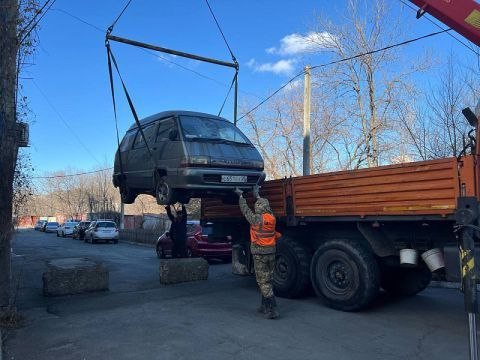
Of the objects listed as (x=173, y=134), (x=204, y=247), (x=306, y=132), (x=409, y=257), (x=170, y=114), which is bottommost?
(x=204, y=247)

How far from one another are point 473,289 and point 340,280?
3.52 meters

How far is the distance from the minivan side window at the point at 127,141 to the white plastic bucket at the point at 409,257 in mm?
6045

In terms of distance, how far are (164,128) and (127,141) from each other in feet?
6.23

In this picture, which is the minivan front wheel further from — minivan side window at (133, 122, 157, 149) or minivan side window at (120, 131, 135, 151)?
minivan side window at (120, 131, 135, 151)

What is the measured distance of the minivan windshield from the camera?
802 centimetres

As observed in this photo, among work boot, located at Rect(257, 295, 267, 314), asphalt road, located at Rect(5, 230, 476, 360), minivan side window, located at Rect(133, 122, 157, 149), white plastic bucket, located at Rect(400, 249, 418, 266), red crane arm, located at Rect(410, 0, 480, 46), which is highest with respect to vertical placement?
red crane arm, located at Rect(410, 0, 480, 46)

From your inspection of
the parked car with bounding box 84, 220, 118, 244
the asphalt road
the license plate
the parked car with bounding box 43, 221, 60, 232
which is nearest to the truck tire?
the asphalt road

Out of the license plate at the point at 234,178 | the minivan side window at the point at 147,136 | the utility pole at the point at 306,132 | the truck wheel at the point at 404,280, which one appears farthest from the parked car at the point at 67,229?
the truck wheel at the point at 404,280

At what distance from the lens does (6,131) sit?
6.75m

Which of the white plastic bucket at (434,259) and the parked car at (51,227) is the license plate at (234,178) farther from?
the parked car at (51,227)

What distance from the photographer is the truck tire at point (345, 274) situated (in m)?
6.93

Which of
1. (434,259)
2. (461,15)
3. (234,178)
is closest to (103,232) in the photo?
(234,178)

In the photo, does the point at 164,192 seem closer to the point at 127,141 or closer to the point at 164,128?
the point at 164,128

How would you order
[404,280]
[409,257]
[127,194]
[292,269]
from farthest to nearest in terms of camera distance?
[127,194] < [404,280] < [292,269] < [409,257]
